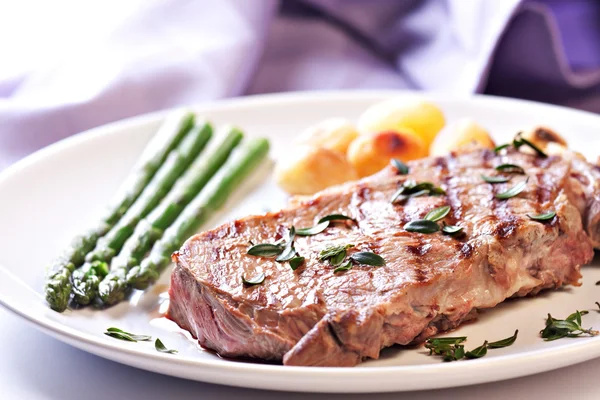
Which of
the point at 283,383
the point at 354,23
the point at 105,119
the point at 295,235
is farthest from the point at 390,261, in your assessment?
the point at 354,23

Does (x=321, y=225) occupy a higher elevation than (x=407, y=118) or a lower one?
higher

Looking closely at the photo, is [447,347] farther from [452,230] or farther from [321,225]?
[321,225]

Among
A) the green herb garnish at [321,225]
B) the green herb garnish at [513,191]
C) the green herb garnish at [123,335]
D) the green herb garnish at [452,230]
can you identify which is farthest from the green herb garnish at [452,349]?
the green herb garnish at [123,335]

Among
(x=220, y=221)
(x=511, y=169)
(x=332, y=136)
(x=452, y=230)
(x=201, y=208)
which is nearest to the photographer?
(x=452, y=230)

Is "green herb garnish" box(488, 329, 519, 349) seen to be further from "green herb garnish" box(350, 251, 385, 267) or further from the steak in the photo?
"green herb garnish" box(350, 251, 385, 267)

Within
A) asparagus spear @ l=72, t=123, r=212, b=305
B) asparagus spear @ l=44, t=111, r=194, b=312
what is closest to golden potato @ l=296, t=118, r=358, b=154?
asparagus spear @ l=72, t=123, r=212, b=305

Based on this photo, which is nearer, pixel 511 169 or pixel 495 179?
pixel 495 179

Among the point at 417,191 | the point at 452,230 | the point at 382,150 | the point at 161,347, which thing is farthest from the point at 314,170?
the point at 161,347

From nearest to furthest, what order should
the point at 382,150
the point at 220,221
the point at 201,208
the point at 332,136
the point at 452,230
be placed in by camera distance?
the point at 452,230, the point at 201,208, the point at 220,221, the point at 382,150, the point at 332,136
